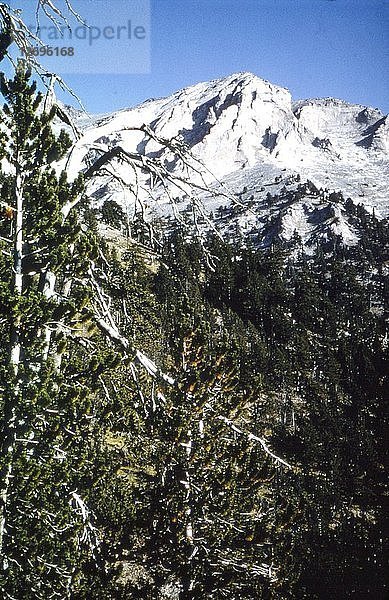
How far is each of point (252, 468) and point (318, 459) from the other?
86.9 ft

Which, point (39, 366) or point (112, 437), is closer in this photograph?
point (39, 366)

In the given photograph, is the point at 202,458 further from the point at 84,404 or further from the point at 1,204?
the point at 1,204

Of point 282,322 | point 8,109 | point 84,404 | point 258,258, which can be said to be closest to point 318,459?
point 282,322

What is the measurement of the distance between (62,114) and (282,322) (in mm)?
52909

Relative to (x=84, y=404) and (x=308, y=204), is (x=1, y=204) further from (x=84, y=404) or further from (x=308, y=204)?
(x=308, y=204)

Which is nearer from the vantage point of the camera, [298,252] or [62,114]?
[62,114]

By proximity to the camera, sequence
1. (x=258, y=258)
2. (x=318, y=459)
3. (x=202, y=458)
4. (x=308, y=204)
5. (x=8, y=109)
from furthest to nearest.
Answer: (x=308, y=204), (x=258, y=258), (x=318, y=459), (x=202, y=458), (x=8, y=109)

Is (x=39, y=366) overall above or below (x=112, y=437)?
below

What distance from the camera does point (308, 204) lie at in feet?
410

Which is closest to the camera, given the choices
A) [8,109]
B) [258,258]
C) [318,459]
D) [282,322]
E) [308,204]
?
[8,109]

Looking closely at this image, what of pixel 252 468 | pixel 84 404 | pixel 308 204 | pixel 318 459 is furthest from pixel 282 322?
pixel 308 204

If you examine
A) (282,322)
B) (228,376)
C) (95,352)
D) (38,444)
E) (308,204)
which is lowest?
(38,444)

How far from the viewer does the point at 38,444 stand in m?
5.50

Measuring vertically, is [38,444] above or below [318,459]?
below
